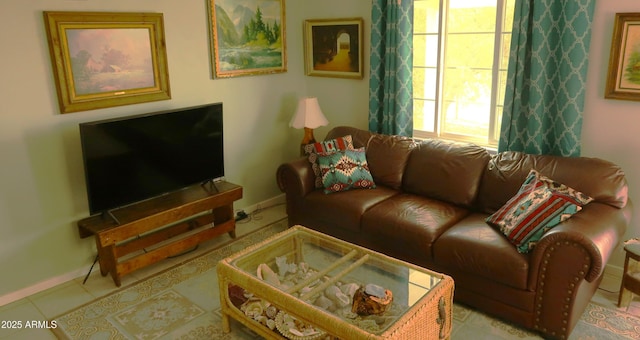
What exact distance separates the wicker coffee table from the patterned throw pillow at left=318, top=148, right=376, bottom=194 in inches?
31.1

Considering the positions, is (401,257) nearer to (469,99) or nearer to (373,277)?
(373,277)

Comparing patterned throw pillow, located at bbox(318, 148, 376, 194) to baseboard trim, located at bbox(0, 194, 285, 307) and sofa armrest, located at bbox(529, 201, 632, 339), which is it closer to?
sofa armrest, located at bbox(529, 201, 632, 339)

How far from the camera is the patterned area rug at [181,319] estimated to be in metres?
2.84

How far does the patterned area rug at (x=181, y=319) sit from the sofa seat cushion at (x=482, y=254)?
1.03 ft

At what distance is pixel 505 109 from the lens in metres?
3.61

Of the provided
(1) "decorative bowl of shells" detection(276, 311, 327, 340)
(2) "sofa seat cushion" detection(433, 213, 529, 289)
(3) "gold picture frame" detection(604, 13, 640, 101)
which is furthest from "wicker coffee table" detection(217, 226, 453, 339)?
(3) "gold picture frame" detection(604, 13, 640, 101)

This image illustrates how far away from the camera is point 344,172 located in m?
3.88

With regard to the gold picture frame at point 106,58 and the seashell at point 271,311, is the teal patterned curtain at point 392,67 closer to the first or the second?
the gold picture frame at point 106,58

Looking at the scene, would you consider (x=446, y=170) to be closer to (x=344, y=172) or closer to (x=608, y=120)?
(x=344, y=172)

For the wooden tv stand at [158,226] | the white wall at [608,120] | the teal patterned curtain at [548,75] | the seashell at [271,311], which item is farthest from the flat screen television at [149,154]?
the white wall at [608,120]

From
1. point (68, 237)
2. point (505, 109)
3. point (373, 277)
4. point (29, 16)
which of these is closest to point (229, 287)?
point (373, 277)

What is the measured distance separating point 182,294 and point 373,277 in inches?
56.4

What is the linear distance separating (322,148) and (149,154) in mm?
1385

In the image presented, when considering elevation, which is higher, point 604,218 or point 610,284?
point 604,218
